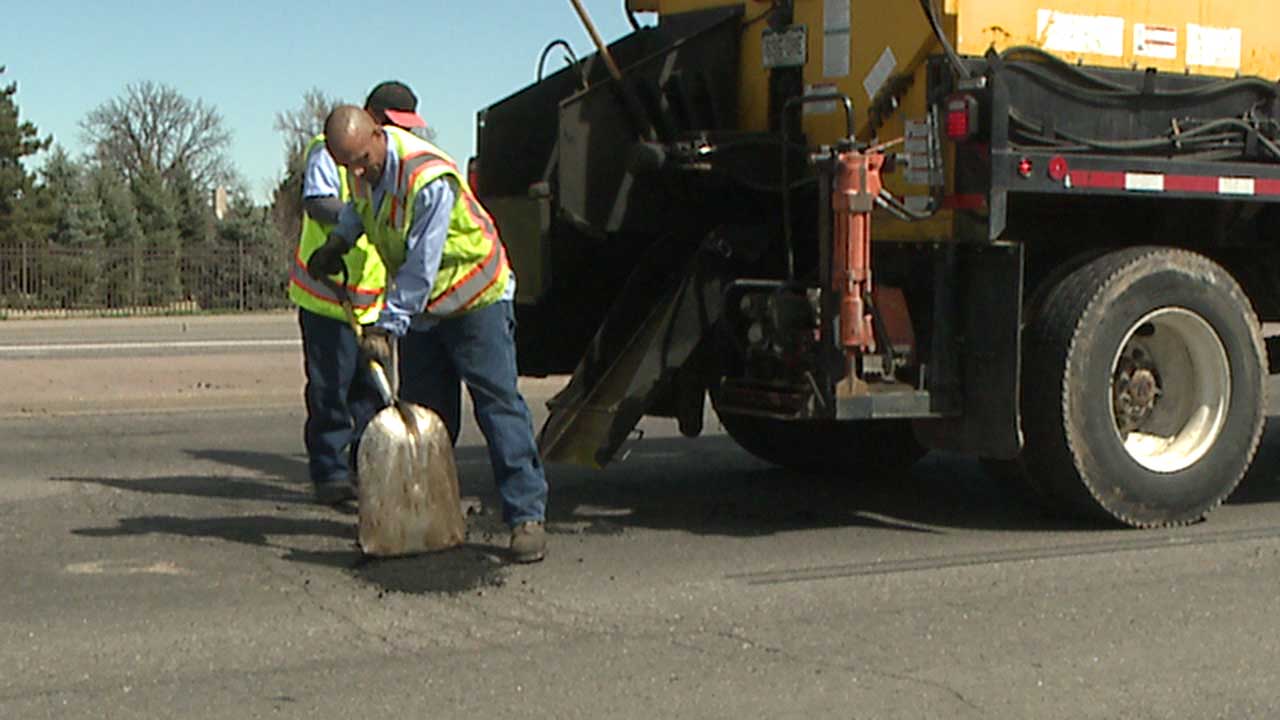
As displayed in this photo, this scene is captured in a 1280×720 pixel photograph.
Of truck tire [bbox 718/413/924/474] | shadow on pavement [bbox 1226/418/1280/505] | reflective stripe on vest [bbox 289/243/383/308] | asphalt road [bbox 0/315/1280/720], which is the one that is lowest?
asphalt road [bbox 0/315/1280/720]

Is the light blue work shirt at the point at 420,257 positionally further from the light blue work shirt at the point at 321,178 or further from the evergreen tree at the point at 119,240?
the evergreen tree at the point at 119,240

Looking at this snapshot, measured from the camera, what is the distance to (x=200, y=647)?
177 inches

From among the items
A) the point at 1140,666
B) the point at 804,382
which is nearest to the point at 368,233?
the point at 804,382

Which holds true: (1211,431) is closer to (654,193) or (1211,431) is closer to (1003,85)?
(1003,85)

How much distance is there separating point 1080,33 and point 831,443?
2246 mm

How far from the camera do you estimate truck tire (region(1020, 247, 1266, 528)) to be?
5.96 metres

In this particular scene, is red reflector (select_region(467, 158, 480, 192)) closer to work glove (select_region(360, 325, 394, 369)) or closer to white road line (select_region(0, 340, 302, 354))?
work glove (select_region(360, 325, 394, 369))

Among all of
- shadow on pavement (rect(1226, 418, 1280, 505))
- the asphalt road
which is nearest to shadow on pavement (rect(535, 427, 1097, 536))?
the asphalt road

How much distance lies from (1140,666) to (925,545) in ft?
5.40

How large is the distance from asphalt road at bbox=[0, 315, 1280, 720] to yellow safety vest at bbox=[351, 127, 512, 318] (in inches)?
34.8

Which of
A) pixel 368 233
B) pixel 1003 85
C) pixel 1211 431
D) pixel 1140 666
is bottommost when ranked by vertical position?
pixel 1140 666

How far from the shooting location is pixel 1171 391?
6.45 m

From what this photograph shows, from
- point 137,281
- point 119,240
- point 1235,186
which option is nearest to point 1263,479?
point 1235,186

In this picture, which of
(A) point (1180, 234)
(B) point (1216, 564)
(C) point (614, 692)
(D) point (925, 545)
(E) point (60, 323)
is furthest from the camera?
(E) point (60, 323)
